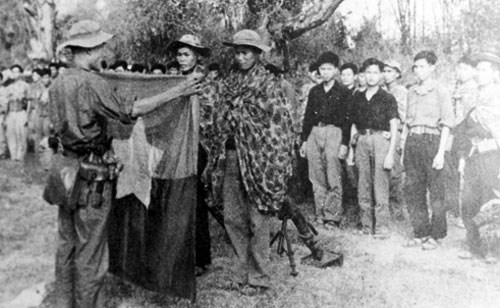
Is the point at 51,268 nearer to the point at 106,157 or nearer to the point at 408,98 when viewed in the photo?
the point at 106,157

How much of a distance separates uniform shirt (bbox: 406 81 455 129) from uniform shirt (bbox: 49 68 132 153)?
3.02 m

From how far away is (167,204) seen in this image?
4039mm

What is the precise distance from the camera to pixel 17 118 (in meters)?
6.05

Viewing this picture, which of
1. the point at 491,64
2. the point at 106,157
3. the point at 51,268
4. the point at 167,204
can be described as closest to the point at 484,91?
the point at 491,64

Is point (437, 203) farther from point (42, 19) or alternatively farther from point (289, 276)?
point (42, 19)

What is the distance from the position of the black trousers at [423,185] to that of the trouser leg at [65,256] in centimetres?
327

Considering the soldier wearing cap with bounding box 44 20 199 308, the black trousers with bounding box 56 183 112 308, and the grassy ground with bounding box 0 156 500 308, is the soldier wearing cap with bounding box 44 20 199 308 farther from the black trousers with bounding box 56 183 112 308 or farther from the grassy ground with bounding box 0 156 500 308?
the grassy ground with bounding box 0 156 500 308

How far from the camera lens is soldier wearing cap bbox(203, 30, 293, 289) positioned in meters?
4.11

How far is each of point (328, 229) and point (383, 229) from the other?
57cm

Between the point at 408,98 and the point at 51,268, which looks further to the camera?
the point at 408,98

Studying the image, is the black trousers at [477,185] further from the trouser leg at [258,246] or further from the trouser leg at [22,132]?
the trouser leg at [22,132]

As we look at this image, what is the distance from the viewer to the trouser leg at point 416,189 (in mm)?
5391

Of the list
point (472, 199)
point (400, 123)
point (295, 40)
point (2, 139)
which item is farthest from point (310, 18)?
point (2, 139)

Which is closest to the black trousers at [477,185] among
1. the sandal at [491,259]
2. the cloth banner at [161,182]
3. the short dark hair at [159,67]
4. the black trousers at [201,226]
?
the sandal at [491,259]
